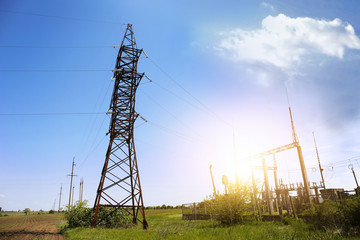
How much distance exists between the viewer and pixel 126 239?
428 inches

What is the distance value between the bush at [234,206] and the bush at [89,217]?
9980 mm

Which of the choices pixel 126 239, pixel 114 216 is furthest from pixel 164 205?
pixel 126 239

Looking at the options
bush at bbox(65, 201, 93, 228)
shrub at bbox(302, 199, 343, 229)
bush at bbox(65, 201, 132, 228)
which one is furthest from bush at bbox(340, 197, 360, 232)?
bush at bbox(65, 201, 93, 228)

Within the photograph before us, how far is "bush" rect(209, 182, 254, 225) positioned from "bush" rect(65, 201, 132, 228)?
998cm

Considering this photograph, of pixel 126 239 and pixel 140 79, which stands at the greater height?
pixel 140 79

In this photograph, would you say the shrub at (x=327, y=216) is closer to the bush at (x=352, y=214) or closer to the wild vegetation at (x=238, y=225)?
the wild vegetation at (x=238, y=225)

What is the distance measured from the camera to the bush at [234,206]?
1481 cm

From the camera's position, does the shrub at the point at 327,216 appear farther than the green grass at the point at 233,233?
Yes

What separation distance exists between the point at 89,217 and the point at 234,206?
1396cm

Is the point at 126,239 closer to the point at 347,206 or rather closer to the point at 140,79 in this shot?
the point at 347,206

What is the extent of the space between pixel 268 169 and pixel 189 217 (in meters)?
19.3

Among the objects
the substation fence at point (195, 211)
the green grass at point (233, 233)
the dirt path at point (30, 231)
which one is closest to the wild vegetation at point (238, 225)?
the green grass at point (233, 233)

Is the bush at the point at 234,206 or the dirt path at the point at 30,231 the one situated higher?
the bush at the point at 234,206

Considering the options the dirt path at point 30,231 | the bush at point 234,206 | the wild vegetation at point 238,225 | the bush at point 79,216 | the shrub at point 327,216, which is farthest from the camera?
the bush at point 79,216
